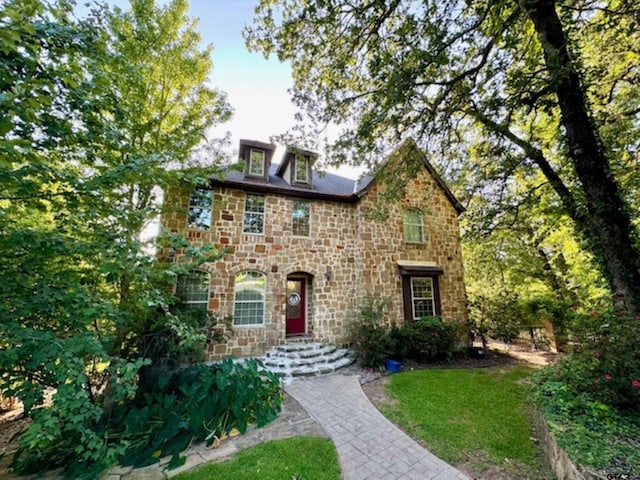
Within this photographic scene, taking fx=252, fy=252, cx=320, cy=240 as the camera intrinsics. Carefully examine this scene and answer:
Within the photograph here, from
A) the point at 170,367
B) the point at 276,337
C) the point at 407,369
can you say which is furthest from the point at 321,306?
the point at 170,367

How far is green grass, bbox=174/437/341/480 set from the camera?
3217mm

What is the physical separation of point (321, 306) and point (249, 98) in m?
6.91

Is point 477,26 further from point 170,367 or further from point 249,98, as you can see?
point 170,367

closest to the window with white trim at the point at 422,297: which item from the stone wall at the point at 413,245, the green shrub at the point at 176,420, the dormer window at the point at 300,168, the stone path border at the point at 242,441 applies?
the stone wall at the point at 413,245

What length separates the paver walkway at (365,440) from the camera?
3434mm

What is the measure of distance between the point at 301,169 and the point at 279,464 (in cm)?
A: 893

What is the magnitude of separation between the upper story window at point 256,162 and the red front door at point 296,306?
4270mm

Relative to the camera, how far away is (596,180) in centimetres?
520

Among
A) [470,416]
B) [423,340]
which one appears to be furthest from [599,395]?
[423,340]

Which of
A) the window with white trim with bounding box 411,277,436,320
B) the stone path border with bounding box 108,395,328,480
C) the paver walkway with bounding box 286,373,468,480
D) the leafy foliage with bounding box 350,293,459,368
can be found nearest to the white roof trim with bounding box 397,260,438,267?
the window with white trim with bounding box 411,277,436,320

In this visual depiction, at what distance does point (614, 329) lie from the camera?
3.89 metres

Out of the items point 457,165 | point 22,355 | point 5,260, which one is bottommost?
point 22,355

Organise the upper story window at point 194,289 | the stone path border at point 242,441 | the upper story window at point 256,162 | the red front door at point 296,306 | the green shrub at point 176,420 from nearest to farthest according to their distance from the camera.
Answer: the stone path border at point 242,441, the green shrub at point 176,420, the upper story window at point 194,289, the red front door at point 296,306, the upper story window at point 256,162

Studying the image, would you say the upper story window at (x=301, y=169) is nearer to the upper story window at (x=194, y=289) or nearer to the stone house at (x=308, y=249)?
the stone house at (x=308, y=249)
